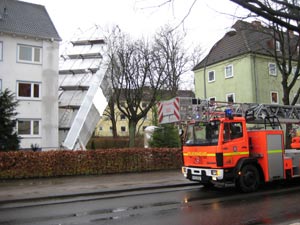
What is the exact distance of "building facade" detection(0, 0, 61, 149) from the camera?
95.4 feet

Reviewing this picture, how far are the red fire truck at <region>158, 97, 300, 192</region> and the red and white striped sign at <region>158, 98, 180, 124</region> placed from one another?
0.65 m

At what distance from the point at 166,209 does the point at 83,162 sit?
9.52 metres

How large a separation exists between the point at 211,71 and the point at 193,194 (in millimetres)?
29676

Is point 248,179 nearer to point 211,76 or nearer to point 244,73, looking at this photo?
point 244,73

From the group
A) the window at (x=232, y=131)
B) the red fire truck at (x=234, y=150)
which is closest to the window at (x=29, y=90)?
the red fire truck at (x=234, y=150)

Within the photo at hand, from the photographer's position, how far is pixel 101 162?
1917cm

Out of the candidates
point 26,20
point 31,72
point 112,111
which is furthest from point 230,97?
point 26,20

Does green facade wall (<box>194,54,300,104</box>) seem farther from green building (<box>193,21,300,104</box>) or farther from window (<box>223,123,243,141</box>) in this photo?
window (<box>223,123,243,141</box>)

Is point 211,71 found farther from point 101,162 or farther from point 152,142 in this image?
point 101,162

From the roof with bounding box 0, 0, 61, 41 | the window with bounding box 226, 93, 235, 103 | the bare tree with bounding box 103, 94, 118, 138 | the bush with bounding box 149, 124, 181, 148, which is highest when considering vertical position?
the roof with bounding box 0, 0, 61, 41

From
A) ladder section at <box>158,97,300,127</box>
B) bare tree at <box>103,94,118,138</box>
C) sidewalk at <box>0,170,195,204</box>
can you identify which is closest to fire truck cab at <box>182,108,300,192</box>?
ladder section at <box>158,97,300,127</box>

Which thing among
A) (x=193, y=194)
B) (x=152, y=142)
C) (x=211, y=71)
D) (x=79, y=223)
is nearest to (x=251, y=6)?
(x=79, y=223)

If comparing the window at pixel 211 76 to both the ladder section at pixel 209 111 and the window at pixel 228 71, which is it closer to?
the window at pixel 228 71

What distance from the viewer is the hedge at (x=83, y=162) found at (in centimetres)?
1725
